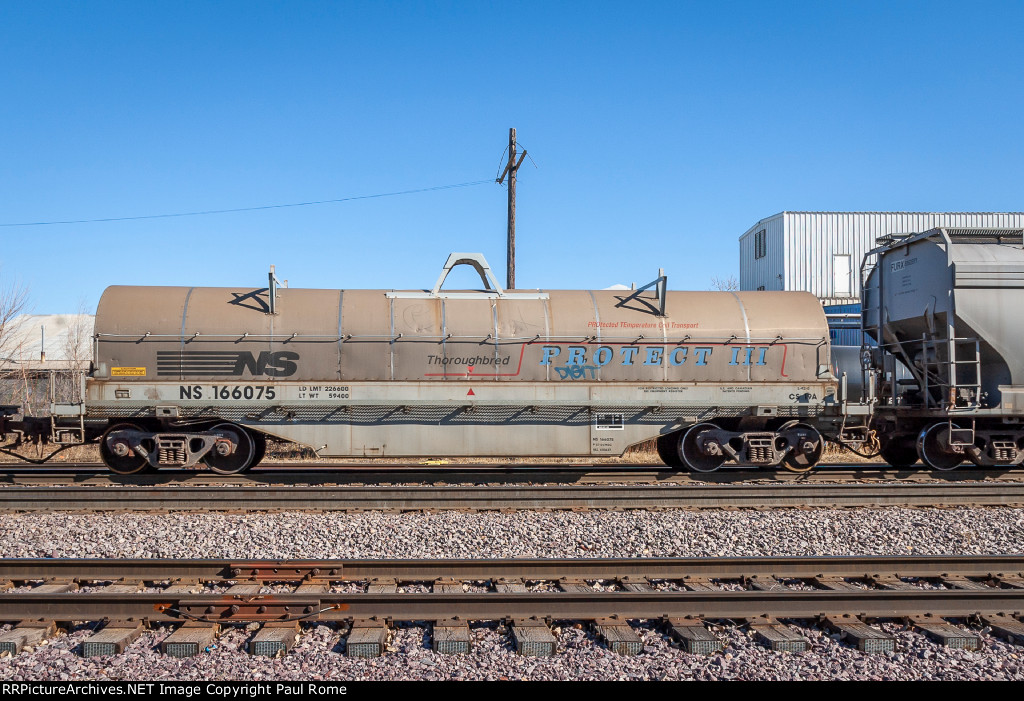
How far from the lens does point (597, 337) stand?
13117mm

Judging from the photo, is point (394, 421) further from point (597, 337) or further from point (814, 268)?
point (814, 268)

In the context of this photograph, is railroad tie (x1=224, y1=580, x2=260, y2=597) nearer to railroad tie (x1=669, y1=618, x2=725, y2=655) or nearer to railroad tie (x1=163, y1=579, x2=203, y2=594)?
railroad tie (x1=163, y1=579, x2=203, y2=594)

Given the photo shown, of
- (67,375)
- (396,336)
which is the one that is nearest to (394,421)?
(396,336)

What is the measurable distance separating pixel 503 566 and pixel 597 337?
273 inches

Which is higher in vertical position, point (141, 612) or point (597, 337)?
point (597, 337)

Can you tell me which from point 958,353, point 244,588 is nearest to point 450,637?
point 244,588

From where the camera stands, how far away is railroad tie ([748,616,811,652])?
5.23m

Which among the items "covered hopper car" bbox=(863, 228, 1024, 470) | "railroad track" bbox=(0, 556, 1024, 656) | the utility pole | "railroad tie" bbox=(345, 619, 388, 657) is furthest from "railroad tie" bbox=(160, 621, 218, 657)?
the utility pole

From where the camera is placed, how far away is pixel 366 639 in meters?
5.25

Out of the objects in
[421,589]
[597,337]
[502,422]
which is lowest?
[421,589]

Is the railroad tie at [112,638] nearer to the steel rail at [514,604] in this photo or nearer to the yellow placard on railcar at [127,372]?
the steel rail at [514,604]

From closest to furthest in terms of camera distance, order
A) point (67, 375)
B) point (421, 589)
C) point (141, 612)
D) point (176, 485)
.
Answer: point (141, 612), point (421, 589), point (176, 485), point (67, 375)

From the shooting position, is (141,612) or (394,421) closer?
(141,612)
